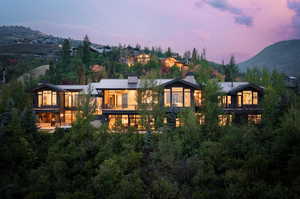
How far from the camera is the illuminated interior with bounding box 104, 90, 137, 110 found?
24.9 metres

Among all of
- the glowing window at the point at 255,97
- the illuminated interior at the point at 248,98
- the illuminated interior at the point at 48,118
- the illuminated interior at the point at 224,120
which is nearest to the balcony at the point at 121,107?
the illuminated interior at the point at 48,118

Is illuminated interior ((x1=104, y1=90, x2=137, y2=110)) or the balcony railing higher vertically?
illuminated interior ((x1=104, y1=90, x2=137, y2=110))

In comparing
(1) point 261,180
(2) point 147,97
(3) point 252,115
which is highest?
(2) point 147,97

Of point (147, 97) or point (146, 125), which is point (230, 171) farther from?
point (147, 97)

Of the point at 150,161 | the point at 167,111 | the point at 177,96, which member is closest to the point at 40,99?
the point at 167,111

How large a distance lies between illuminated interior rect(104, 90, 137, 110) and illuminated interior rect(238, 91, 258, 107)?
1204 centimetres

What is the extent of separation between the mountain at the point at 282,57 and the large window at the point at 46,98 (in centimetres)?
6200

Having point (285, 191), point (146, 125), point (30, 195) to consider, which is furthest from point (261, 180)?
point (30, 195)

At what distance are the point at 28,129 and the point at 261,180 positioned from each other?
19.0 meters

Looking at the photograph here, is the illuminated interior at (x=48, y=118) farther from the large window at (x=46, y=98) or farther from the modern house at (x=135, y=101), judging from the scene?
the large window at (x=46, y=98)

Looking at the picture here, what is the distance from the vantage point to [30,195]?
14.7 meters

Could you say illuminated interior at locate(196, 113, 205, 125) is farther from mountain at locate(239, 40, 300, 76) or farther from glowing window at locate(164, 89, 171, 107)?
mountain at locate(239, 40, 300, 76)

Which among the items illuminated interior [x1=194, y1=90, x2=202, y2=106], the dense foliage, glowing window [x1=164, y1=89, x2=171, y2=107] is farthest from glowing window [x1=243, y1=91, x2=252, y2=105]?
glowing window [x1=164, y1=89, x2=171, y2=107]

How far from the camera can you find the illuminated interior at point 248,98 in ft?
83.8
